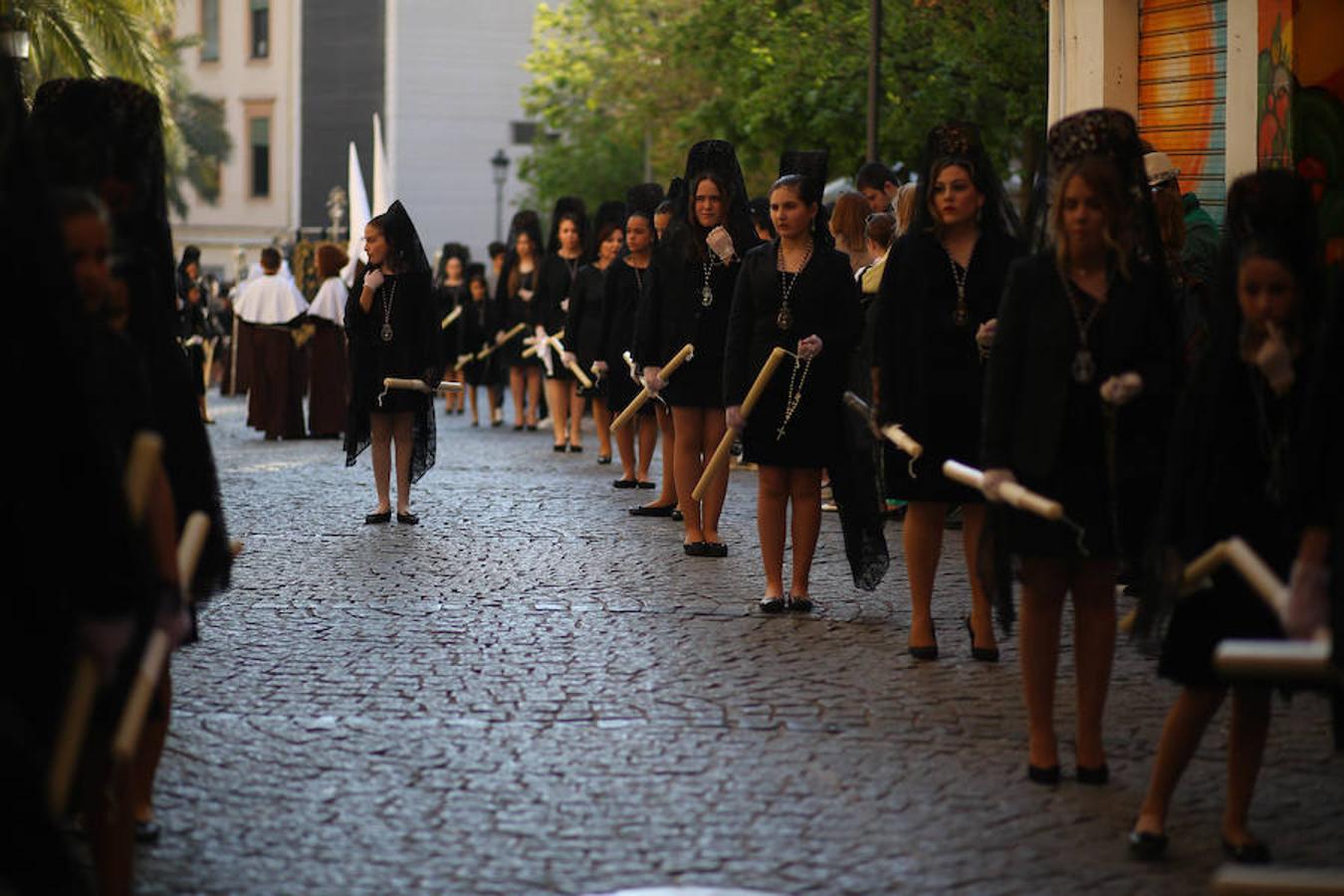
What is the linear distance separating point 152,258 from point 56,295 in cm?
203

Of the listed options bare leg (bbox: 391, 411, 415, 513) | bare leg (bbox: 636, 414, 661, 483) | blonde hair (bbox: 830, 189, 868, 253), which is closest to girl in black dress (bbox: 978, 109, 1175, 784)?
blonde hair (bbox: 830, 189, 868, 253)

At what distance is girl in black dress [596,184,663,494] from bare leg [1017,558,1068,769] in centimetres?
939

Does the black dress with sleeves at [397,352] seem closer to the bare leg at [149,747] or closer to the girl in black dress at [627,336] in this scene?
the girl in black dress at [627,336]

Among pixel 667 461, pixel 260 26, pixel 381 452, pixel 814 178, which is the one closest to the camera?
pixel 814 178

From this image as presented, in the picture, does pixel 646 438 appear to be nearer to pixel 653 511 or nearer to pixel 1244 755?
pixel 653 511

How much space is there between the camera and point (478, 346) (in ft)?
85.1

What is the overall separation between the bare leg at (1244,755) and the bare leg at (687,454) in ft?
21.8

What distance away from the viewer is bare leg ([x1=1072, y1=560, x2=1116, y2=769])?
6.49 metres

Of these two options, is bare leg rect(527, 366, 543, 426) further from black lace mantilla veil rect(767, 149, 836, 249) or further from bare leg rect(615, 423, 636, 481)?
black lace mantilla veil rect(767, 149, 836, 249)

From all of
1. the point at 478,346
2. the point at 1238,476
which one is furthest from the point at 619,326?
the point at 1238,476

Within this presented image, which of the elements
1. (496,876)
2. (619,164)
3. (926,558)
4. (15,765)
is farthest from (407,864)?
(619,164)

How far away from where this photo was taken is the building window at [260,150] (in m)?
69.4

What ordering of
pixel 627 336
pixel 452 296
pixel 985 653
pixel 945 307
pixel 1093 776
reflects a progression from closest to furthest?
1. pixel 1093 776
2. pixel 945 307
3. pixel 985 653
4. pixel 627 336
5. pixel 452 296

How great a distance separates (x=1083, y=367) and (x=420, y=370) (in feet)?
25.9
